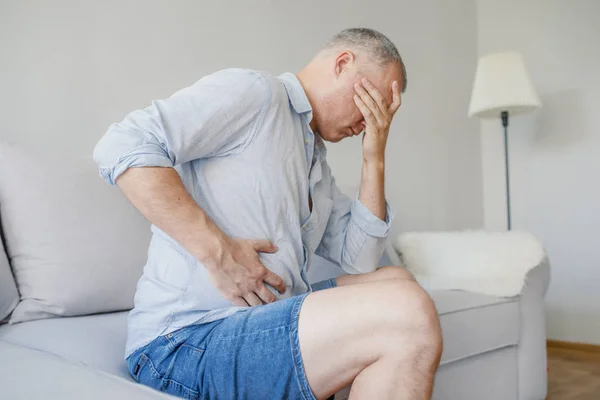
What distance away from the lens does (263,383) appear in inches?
30.6

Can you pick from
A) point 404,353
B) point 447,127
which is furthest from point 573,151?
point 404,353

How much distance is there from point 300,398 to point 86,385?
0.38 metres

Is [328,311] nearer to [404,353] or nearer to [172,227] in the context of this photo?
[404,353]

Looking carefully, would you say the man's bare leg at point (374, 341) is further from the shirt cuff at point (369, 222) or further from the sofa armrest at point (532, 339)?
the sofa armrest at point (532, 339)

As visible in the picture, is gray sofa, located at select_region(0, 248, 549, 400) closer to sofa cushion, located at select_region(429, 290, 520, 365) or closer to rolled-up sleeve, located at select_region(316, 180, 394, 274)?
sofa cushion, located at select_region(429, 290, 520, 365)

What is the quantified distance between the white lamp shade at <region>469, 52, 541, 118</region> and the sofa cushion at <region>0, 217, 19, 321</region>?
2187mm

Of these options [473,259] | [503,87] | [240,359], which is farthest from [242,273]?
[503,87]

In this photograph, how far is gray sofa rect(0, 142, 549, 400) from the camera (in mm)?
983

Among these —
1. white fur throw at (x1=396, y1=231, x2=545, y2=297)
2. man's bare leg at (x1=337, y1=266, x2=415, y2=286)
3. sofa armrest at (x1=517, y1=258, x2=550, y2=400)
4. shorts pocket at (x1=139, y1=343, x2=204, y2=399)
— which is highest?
shorts pocket at (x1=139, y1=343, x2=204, y2=399)

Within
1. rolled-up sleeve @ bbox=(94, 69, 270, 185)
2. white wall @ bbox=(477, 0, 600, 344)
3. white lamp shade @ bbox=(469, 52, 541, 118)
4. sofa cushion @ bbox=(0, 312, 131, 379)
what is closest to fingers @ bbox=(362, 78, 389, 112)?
rolled-up sleeve @ bbox=(94, 69, 270, 185)

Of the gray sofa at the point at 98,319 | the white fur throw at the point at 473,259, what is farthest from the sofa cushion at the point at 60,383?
the white fur throw at the point at 473,259

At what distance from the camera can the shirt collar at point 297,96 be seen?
1041 millimetres

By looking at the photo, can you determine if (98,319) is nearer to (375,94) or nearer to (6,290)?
(6,290)

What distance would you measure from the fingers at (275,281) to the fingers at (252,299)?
36 millimetres
